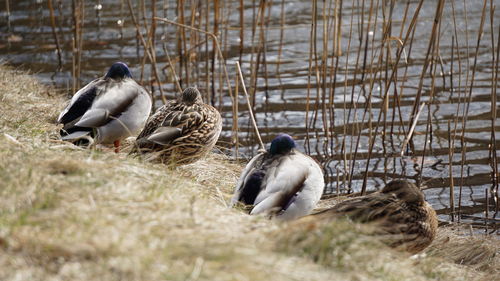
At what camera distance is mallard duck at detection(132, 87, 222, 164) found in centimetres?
506

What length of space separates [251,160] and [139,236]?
1.87 m

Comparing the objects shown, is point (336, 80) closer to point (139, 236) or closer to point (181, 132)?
point (181, 132)

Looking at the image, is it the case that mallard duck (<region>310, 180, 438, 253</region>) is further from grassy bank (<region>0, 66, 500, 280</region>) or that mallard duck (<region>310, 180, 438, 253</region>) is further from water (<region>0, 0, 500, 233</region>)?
water (<region>0, 0, 500, 233</region>)

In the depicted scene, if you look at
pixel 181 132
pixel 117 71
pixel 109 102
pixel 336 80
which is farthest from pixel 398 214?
pixel 336 80

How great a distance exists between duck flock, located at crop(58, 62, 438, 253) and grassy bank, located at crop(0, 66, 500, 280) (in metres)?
0.31

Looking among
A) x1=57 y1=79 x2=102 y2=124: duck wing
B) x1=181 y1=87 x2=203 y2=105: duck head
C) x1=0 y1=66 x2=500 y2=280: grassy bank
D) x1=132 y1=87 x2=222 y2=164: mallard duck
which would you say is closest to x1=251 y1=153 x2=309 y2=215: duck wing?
x1=0 y1=66 x2=500 y2=280: grassy bank

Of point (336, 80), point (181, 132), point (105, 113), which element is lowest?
point (336, 80)

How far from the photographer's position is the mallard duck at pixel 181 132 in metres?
5.06

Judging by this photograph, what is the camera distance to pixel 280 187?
421 centimetres

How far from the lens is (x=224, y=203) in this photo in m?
4.34

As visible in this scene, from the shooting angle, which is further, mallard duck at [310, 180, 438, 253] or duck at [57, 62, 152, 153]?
duck at [57, 62, 152, 153]

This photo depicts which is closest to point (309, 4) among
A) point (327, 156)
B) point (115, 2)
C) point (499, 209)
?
point (115, 2)

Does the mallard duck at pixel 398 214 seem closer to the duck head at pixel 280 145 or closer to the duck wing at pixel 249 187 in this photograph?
the duck wing at pixel 249 187

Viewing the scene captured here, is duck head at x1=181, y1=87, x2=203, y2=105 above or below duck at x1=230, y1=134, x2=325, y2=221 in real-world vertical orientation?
above
